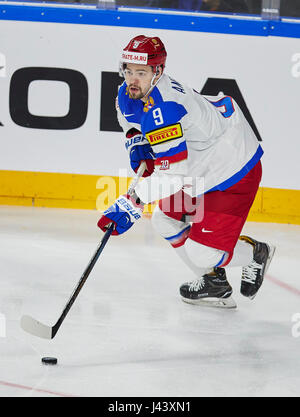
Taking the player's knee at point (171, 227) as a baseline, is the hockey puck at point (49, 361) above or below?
below

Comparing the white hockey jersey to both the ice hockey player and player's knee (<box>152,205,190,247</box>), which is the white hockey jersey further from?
player's knee (<box>152,205,190,247</box>)

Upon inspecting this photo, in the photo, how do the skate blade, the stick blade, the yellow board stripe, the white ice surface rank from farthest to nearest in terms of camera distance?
the yellow board stripe
the skate blade
the stick blade
the white ice surface

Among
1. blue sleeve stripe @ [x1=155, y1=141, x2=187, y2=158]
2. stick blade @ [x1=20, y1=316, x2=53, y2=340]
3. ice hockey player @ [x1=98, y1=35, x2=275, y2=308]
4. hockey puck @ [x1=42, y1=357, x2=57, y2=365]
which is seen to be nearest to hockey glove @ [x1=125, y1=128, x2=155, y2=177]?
ice hockey player @ [x1=98, y1=35, x2=275, y2=308]

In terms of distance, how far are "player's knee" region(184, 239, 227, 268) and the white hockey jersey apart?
0.21 m

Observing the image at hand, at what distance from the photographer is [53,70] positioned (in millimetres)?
5070

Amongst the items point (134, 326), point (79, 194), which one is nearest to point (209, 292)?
point (134, 326)

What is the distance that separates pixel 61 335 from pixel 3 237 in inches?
65.3

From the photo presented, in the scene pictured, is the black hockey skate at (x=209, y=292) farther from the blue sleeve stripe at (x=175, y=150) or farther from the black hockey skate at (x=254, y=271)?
the blue sleeve stripe at (x=175, y=150)

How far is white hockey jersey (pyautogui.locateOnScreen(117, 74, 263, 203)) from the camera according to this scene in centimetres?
288

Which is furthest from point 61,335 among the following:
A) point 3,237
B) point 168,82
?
point 3,237

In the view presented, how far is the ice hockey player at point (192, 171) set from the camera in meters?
2.90

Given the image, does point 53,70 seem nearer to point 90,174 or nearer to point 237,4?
point 90,174

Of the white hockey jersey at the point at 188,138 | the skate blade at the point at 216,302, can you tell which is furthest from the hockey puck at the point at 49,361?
the skate blade at the point at 216,302

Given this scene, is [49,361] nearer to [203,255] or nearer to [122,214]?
[122,214]
